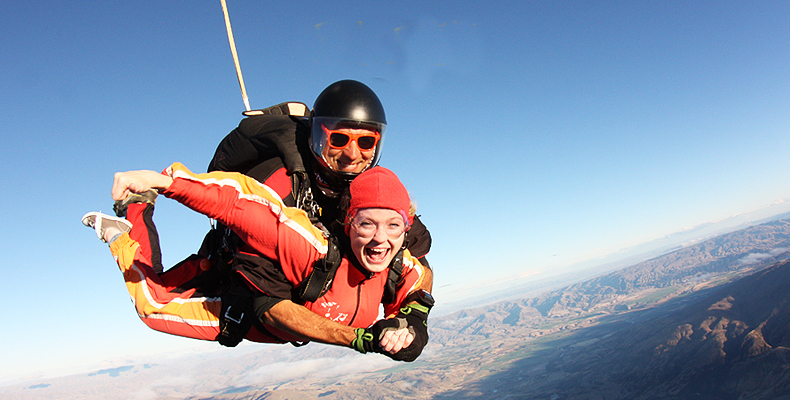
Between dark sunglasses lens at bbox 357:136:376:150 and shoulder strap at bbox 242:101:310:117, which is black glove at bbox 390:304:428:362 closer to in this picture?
dark sunglasses lens at bbox 357:136:376:150

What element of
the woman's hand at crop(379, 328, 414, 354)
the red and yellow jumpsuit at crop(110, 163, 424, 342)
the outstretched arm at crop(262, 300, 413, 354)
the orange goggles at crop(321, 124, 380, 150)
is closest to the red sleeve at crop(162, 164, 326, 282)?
the red and yellow jumpsuit at crop(110, 163, 424, 342)

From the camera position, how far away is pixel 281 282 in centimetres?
359

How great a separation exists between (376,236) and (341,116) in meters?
1.56

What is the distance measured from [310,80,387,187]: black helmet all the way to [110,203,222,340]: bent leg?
2.01 metres

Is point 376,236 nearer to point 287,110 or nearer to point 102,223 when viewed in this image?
point 287,110

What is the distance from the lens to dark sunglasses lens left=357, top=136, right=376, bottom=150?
179 inches

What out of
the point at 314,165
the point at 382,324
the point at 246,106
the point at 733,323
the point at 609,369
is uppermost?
the point at 246,106

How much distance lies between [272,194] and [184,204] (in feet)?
2.45

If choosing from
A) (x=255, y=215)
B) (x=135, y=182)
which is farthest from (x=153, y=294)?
(x=135, y=182)

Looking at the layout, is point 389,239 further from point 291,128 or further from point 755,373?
point 755,373

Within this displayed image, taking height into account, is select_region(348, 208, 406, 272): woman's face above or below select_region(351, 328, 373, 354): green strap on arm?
above

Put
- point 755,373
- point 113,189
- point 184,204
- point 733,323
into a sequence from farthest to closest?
point 733,323
point 755,373
point 184,204
point 113,189

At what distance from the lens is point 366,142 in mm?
4594

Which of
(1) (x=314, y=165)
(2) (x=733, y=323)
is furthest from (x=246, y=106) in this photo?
(2) (x=733, y=323)
